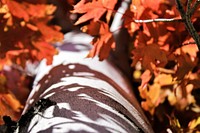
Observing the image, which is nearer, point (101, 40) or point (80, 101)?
point (80, 101)

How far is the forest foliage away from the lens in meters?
0.81

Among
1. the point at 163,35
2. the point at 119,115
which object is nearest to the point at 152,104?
the point at 163,35

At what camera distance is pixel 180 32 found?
0.94 m

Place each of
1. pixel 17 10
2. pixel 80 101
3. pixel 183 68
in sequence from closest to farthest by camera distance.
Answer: pixel 80 101, pixel 183 68, pixel 17 10

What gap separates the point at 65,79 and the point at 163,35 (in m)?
0.25

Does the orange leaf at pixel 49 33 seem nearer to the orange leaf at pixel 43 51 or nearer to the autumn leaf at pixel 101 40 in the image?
the orange leaf at pixel 43 51

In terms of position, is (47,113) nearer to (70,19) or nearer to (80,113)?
(80,113)

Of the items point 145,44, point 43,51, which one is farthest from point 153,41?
point 43,51

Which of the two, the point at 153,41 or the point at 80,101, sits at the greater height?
the point at 153,41

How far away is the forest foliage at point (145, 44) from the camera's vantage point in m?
0.81

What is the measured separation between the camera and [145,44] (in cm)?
85

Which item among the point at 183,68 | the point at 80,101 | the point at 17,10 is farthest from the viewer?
the point at 17,10

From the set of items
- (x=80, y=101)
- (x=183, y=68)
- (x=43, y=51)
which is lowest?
(x=80, y=101)

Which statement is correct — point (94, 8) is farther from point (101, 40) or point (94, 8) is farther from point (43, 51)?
point (43, 51)
